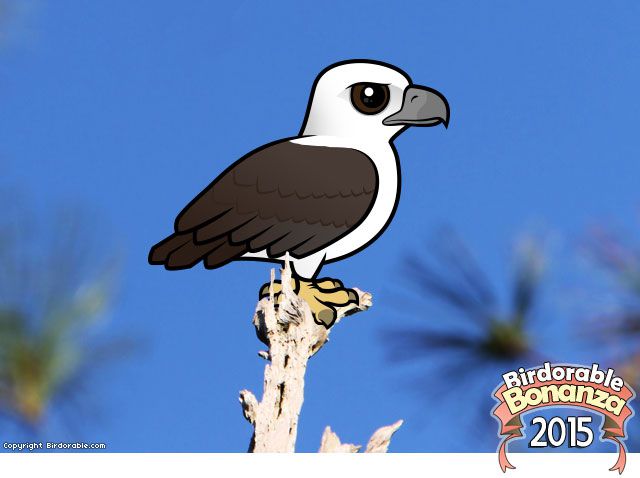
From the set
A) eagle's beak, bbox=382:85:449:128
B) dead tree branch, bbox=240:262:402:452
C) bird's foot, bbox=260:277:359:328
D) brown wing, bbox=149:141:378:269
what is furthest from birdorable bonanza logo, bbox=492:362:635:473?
eagle's beak, bbox=382:85:449:128

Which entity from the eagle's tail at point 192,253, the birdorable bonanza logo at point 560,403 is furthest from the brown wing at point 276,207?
the birdorable bonanza logo at point 560,403

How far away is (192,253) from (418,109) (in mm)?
1890

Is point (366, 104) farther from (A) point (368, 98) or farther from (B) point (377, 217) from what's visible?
(B) point (377, 217)

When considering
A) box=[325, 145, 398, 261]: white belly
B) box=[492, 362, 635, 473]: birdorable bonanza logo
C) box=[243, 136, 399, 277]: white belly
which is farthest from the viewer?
box=[325, 145, 398, 261]: white belly

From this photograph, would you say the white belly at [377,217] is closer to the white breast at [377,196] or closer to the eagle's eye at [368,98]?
the white breast at [377,196]

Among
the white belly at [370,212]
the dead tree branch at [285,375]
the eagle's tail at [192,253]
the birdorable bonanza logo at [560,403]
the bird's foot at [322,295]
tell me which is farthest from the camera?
the white belly at [370,212]

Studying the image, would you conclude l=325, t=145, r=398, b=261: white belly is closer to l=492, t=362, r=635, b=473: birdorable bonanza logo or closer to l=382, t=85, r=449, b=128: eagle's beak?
l=382, t=85, r=449, b=128: eagle's beak

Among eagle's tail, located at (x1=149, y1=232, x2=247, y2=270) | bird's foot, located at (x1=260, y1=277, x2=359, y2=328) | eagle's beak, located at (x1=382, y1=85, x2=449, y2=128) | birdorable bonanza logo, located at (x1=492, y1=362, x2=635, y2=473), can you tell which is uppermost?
eagle's beak, located at (x1=382, y1=85, x2=449, y2=128)

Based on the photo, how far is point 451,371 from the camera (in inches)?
150

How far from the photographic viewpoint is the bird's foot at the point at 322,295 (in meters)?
6.00

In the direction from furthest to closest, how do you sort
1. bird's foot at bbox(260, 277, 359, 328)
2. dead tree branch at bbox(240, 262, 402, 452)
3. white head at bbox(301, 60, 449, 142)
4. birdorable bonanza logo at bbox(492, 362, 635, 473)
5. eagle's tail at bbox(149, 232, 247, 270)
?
white head at bbox(301, 60, 449, 142) → eagle's tail at bbox(149, 232, 247, 270) → bird's foot at bbox(260, 277, 359, 328) → dead tree branch at bbox(240, 262, 402, 452) → birdorable bonanza logo at bbox(492, 362, 635, 473)

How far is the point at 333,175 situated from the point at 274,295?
0.97 meters

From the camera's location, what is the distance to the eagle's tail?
6.14 metres
